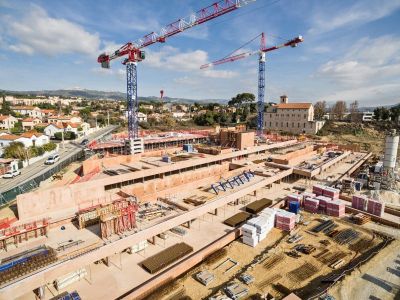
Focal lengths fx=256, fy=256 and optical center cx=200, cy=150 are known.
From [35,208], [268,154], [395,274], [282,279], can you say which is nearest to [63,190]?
[35,208]

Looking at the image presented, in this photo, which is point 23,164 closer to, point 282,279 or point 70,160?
point 70,160

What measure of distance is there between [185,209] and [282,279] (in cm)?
1164

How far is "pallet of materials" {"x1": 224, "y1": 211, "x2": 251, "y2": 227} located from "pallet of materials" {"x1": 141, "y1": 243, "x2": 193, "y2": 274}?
21.5 ft

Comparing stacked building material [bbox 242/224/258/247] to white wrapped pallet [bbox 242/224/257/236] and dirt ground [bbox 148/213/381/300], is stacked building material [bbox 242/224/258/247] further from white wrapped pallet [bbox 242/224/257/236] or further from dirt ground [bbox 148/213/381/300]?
dirt ground [bbox 148/213/381/300]

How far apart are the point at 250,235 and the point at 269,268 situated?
12.5 feet

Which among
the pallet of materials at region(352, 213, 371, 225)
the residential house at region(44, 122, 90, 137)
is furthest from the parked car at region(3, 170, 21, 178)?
the pallet of materials at region(352, 213, 371, 225)

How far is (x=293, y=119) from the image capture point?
323 feet

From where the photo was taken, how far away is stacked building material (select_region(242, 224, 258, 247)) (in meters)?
24.8

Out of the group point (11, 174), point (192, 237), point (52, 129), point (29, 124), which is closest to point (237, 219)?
point (192, 237)

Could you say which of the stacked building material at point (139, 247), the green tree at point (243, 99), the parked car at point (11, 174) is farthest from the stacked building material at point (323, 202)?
the green tree at point (243, 99)

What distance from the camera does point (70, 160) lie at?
49000 mm

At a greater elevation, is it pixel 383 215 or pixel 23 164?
pixel 23 164

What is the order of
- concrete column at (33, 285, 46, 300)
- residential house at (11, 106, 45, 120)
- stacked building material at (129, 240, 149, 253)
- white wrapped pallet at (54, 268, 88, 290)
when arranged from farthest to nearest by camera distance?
residential house at (11, 106, 45, 120), stacked building material at (129, 240, 149, 253), white wrapped pallet at (54, 268, 88, 290), concrete column at (33, 285, 46, 300)

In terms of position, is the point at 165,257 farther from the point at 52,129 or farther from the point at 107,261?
the point at 52,129
